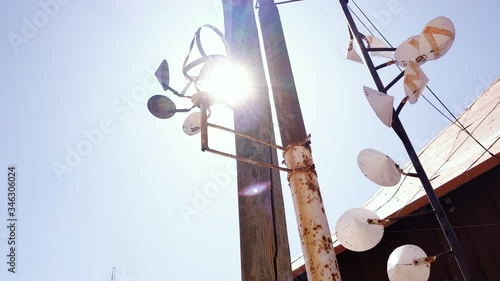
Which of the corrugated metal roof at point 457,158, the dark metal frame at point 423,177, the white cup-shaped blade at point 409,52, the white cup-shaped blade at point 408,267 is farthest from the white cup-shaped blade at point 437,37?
the white cup-shaped blade at point 408,267

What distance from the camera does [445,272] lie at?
11.3 ft

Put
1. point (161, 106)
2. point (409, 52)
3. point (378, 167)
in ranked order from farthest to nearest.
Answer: point (409, 52) < point (378, 167) < point (161, 106)

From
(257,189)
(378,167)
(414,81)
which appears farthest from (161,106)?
(414,81)

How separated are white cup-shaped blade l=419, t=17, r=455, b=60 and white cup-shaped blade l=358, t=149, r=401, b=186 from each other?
1023mm

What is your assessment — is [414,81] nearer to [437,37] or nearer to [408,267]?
[437,37]

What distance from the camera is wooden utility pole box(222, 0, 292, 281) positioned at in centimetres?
161

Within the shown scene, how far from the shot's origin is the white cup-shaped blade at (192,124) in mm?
2559

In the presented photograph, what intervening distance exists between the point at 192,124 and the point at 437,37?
7.09ft

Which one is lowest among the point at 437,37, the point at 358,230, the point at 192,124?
the point at 358,230

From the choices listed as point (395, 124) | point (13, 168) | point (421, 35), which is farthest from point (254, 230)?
point (13, 168)

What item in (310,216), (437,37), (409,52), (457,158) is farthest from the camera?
(457,158)

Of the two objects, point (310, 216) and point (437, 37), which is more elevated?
point (437, 37)

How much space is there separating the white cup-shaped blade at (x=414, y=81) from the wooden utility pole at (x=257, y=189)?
3.85 ft

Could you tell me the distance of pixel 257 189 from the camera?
183 centimetres
